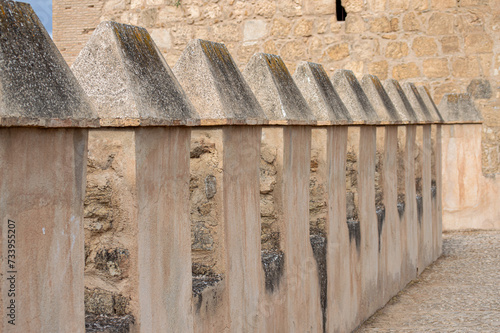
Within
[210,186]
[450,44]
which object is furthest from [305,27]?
[210,186]

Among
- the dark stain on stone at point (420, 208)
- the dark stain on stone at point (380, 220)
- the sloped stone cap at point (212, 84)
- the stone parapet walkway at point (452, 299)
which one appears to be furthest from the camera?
→ the dark stain on stone at point (420, 208)

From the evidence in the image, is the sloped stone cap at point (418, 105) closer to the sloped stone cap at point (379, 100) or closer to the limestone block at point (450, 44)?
the sloped stone cap at point (379, 100)

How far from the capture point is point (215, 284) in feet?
9.84

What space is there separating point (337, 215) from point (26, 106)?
3.12 m

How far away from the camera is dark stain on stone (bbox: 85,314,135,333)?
231cm

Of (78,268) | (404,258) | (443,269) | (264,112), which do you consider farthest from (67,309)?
(443,269)

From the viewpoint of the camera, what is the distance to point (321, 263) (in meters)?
4.37

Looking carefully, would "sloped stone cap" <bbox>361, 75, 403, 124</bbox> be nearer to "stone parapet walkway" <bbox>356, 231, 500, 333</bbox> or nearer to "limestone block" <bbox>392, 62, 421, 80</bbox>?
"stone parapet walkway" <bbox>356, 231, 500, 333</bbox>

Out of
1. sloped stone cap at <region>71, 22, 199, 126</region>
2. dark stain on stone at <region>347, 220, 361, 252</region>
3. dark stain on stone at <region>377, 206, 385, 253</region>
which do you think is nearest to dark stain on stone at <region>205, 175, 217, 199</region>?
sloped stone cap at <region>71, 22, 199, 126</region>

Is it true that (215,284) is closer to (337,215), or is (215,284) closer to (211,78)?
(211,78)

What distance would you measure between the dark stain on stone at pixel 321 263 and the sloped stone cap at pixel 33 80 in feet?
8.05

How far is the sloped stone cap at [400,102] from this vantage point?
21.2 ft

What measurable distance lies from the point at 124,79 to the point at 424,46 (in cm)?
776

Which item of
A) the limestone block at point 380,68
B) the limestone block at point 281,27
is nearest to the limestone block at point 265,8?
the limestone block at point 281,27
